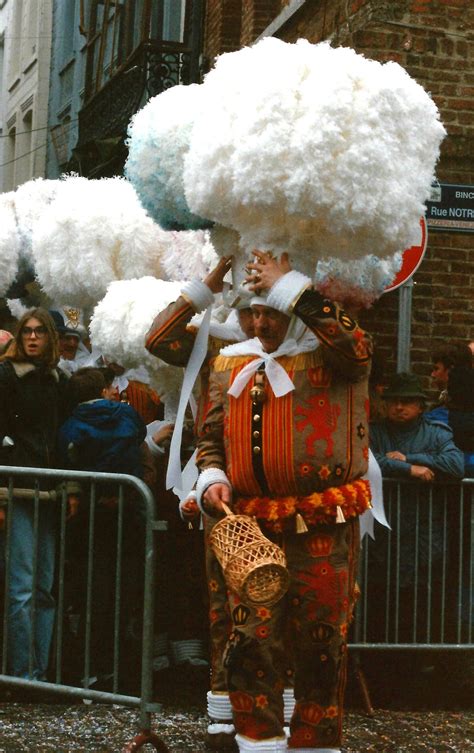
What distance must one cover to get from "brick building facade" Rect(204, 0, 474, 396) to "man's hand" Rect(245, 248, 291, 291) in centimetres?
427

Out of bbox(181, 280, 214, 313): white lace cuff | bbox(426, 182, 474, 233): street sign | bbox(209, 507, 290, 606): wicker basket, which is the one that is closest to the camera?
bbox(209, 507, 290, 606): wicker basket

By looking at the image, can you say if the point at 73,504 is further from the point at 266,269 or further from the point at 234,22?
the point at 234,22

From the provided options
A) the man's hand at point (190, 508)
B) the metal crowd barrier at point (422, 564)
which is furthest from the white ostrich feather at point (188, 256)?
the metal crowd barrier at point (422, 564)

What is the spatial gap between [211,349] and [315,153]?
4.12ft

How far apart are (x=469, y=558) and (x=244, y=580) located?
286 centimetres

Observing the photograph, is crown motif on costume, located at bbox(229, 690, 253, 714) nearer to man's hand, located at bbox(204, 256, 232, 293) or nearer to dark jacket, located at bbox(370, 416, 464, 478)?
man's hand, located at bbox(204, 256, 232, 293)

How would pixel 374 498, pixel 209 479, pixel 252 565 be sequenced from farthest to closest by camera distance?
1. pixel 374 498
2. pixel 209 479
3. pixel 252 565

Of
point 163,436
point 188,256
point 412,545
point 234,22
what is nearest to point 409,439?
point 412,545

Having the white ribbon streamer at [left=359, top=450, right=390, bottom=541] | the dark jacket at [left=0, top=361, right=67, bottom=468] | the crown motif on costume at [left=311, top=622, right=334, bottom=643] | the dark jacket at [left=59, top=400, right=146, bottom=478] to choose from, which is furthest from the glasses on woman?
the crown motif on costume at [left=311, top=622, right=334, bottom=643]

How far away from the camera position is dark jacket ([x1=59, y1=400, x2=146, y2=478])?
6.42 metres

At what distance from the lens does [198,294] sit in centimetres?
466

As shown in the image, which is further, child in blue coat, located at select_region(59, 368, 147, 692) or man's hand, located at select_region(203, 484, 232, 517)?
child in blue coat, located at select_region(59, 368, 147, 692)

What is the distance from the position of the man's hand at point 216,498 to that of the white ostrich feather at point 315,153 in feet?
2.65

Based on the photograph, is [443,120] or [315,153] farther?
[443,120]
